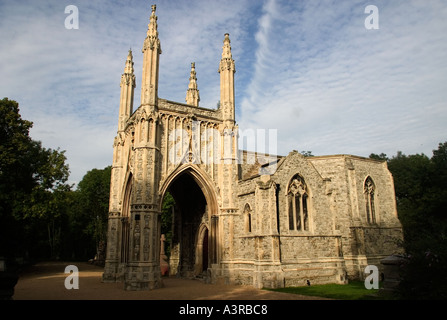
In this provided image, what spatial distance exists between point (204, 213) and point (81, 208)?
1141 inches

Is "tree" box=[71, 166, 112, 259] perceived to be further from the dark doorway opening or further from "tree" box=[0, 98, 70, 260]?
the dark doorway opening

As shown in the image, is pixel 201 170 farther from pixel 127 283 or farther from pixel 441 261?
pixel 441 261

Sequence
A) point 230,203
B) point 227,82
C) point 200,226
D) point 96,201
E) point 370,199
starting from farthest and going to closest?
Answer: point 96,201
point 200,226
point 370,199
point 227,82
point 230,203

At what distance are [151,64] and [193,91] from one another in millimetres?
8802

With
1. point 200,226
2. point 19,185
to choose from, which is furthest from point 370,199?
point 19,185

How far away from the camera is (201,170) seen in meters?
20.4

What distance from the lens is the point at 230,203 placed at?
2030 centimetres

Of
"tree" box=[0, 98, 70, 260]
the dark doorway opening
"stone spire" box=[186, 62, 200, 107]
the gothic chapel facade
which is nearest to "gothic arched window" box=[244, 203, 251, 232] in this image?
the gothic chapel facade

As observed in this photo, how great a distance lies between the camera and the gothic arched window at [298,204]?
18705 mm

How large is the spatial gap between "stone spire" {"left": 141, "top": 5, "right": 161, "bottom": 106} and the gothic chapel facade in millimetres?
63

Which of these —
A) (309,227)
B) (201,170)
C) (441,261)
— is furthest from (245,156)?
(441,261)

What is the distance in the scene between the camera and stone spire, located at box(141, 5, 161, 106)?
19375mm

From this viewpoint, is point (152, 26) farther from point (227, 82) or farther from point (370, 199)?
point (370, 199)

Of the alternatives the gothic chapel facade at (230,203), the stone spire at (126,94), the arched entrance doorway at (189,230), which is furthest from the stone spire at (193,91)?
the arched entrance doorway at (189,230)
